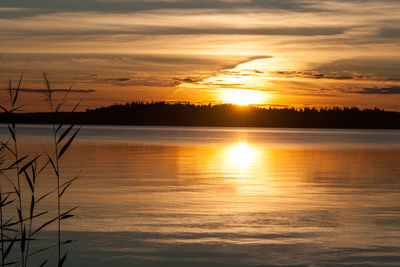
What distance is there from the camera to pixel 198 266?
8398 millimetres

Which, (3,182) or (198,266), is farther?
(3,182)

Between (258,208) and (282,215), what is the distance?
1009 millimetres

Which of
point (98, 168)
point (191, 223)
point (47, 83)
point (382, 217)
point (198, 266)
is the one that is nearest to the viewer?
point (47, 83)

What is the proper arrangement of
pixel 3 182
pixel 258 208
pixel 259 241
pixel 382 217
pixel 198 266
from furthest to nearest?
pixel 3 182, pixel 258 208, pixel 382 217, pixel 259 241, pixel 198 266

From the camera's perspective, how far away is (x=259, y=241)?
9.86 meters

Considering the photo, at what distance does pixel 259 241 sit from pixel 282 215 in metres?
2.66

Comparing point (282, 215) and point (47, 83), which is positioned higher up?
point (47, 83)

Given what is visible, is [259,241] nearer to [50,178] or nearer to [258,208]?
[258,208]

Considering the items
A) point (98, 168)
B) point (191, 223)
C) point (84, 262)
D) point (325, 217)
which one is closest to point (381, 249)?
point (325, 217)

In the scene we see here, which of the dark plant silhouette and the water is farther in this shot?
the water

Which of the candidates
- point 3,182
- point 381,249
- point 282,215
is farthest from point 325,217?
point 3,182

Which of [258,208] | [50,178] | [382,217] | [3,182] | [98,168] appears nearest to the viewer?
[382,217]

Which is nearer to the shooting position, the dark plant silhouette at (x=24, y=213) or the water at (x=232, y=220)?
the dark plant silhouette at (x=24, y=213)

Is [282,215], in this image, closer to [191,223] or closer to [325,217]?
[325,217]
